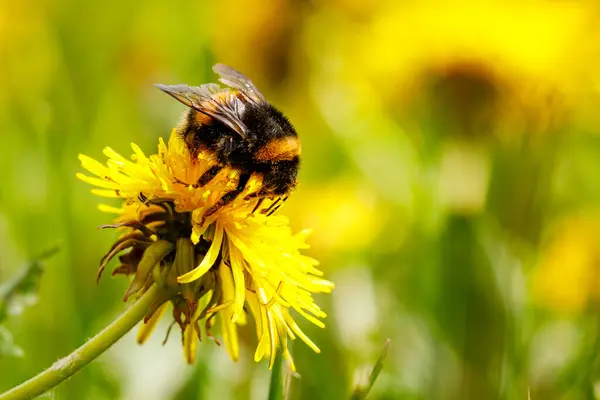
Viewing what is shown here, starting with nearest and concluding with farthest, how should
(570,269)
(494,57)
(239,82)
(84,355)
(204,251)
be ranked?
(84,355) → (204,251) → (239,82) → (494,57) → (570,269)

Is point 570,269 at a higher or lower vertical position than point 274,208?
lower

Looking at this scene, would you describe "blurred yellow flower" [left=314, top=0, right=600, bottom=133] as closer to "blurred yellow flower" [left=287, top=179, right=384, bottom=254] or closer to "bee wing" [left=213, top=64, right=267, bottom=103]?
"blurred yellow flower" [left=287, top=179, right=384, bottom=254]

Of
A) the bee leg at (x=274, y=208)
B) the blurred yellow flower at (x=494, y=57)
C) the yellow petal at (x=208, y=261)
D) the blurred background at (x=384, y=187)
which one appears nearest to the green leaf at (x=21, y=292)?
the blurred background at (x=384, y=187)

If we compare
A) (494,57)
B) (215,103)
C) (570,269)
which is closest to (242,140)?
(215,103)

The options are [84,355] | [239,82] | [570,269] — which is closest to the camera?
[84,355]

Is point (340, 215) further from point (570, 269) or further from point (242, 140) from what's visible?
point (242, 140)

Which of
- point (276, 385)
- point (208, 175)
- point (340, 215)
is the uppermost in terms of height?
point (208, 175)

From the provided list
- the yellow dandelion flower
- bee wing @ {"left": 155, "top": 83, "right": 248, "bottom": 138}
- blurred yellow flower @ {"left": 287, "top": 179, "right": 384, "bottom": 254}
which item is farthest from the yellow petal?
blurred yellow flower @ {"left": 287, "top": 179, "right": 384, "bottom": 254}
